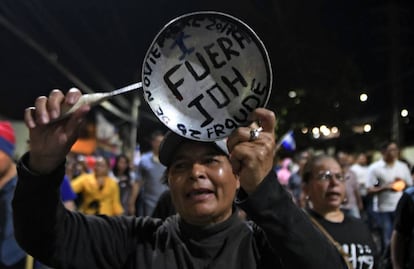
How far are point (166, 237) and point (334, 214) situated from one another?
201cm

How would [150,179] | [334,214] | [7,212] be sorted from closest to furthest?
[7,212] < [334,214] < [150,179]

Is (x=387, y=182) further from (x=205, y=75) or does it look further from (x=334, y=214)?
(x=205, y=75)

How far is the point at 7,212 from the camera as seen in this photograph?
10.5 feet

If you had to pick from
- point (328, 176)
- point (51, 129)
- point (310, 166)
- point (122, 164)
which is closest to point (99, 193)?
point (122, 164)

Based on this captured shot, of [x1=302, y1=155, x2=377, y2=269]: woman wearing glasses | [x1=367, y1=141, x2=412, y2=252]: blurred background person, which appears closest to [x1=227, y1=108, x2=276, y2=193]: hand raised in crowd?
[x1=302, y1=155, x2=377, y2=269]: woman wearing glasses

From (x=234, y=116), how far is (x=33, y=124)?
66cm

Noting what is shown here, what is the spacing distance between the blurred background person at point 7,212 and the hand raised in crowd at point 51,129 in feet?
4.99

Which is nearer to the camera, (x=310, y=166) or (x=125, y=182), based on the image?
(x=310, y=166)

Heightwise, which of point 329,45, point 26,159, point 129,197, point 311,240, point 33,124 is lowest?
point 129,197

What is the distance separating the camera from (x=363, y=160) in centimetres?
994

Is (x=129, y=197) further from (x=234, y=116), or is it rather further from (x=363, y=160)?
(x=234, y=116)

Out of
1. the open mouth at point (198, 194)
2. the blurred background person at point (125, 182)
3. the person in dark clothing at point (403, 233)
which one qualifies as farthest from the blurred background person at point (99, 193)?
the open mouth at point (198, 194)

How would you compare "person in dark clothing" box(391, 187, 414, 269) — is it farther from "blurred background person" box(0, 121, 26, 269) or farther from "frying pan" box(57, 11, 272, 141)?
"blurred background person" box(0, 121, 26, 269)

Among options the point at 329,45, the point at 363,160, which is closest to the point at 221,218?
the point at 329,45
